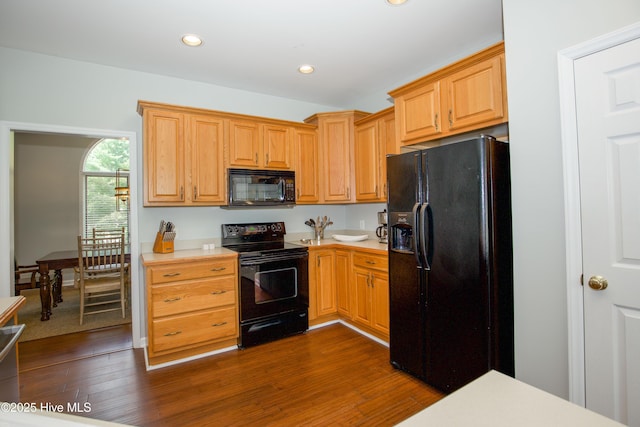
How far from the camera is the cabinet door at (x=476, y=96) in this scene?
2.17 meters

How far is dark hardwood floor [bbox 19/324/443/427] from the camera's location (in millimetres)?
2027

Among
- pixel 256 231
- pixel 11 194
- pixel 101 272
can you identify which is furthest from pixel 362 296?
pixel 11 194

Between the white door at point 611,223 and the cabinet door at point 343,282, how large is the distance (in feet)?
6.83

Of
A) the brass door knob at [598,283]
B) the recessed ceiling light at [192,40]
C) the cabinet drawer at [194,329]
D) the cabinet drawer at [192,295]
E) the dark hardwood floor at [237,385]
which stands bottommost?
the dark hardwood floor at [237,385]

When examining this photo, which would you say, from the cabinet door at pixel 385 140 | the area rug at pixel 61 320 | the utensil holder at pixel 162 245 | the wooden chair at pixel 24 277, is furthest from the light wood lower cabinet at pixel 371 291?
the wooden chair at pixel 24 277

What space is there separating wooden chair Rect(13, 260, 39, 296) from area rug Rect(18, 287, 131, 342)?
0.26 metres

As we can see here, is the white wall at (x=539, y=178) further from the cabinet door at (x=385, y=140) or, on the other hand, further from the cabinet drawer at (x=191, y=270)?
the cabinet drawer at (x=191, y=270)

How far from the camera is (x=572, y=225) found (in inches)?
64.1

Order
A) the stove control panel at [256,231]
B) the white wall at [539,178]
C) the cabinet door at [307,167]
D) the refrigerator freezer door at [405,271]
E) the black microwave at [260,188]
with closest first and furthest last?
the white wall at [539,178] < the refrigerator freezer door at [405,271] < the black microwave at [260,188] < the stove control panel at [256,231] < the cabinet door at [307,167]

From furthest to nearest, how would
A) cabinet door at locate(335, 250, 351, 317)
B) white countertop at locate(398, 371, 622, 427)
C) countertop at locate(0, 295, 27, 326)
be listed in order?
cabinet door at locate(335, 250, 351, 317) → countertop at locate(0, 295, 27, 326) → white countertop at locate(398, 371, 622, 427)

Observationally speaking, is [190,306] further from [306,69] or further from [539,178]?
[539,178]

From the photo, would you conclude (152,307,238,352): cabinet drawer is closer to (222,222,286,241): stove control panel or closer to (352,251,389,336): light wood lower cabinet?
(222,222,286,241): stove control panel

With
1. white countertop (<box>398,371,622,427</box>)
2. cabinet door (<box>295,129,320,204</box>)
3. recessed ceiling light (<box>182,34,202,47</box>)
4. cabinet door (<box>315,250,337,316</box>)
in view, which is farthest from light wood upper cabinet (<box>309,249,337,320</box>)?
white countertop (<box>398,371,622,427</box>)

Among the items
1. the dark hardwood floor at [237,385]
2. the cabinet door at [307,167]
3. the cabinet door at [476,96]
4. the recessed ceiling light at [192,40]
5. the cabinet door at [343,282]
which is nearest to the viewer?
the dark hardwood floor at [237,385]
